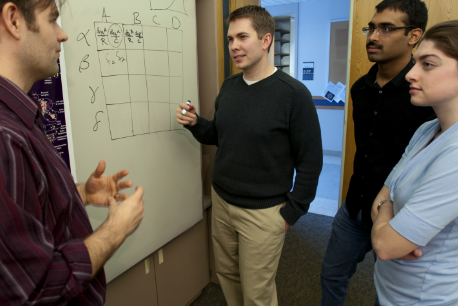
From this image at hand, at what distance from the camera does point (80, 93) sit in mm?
1110

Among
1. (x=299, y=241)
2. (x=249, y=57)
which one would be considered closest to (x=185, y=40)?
(x=249, y=57)

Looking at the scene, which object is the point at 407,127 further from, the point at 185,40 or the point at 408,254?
the point at 185,40

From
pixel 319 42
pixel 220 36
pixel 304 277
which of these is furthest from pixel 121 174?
pixel 319 42

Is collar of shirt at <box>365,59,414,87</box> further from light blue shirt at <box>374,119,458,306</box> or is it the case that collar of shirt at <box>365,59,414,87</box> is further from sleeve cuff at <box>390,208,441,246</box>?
sleeve cuff at <box>390,208,441,246</box>

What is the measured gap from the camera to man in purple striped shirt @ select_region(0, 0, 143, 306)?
553mm

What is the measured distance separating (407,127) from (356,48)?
3.23 ft

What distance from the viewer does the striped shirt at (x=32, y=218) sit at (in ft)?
1.79

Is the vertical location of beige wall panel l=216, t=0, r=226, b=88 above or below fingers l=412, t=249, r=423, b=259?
above

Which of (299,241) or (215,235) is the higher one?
(215,235)

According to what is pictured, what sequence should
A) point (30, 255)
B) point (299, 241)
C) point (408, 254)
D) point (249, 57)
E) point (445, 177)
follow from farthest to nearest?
point (299, 241) → point (249, 57) → point (408, 254) → point (445, 177) → point (30, 255)

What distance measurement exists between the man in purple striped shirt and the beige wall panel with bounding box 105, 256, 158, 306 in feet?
2.25

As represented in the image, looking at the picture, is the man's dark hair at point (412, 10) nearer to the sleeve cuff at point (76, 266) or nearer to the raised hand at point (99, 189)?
the raised hand at point (99, 189)

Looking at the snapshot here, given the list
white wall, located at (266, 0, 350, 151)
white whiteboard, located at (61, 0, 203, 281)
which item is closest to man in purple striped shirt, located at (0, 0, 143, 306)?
white whiteboard, located at (61, 0, 203, 281)

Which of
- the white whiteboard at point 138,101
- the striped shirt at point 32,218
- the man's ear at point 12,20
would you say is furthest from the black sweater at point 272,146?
the man's ear at point 12,20
